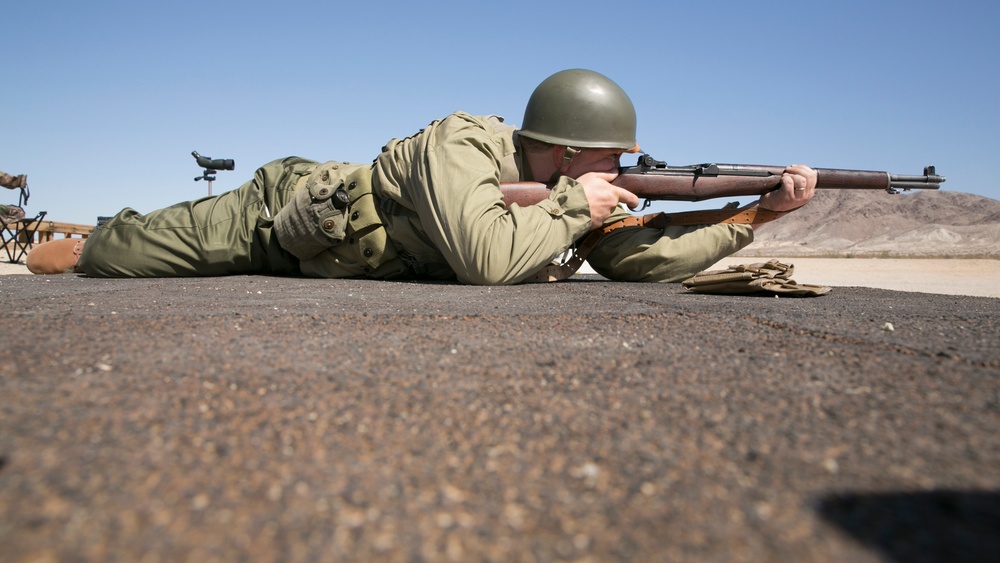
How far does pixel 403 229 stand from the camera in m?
3.72

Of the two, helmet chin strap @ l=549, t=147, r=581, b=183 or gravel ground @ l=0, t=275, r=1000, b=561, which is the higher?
helmet chin strap @ l=549, t=147, r=581, b=183

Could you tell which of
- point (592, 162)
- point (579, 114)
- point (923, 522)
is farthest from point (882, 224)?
point (923, 522)

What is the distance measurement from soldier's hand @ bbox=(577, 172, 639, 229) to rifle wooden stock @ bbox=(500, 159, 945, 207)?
0.10m

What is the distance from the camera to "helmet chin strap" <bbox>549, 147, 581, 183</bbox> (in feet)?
12.4

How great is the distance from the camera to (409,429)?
3.25 ft

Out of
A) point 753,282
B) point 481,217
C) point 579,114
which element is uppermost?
point 579,114

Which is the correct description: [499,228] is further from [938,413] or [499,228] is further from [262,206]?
[938,413]

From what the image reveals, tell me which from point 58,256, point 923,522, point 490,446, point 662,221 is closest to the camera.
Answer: point 923,522

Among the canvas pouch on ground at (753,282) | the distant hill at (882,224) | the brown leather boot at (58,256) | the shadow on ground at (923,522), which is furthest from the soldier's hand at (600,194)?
the distant hill at (882,224)

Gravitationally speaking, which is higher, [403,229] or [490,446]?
[403,229]

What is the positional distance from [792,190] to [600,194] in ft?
4.30

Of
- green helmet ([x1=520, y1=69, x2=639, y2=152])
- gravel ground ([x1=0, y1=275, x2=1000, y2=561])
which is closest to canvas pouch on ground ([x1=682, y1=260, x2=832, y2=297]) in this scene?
green helmet ([x1=520, y1=69, x2=639, y2=152])

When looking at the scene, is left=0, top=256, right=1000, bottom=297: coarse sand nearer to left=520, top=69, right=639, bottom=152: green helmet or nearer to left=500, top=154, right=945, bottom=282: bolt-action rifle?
left=500, top=154, right=945, bottom=282: bolt-action rifle

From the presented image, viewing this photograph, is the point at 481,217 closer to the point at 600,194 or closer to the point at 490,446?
the point at 600,194
